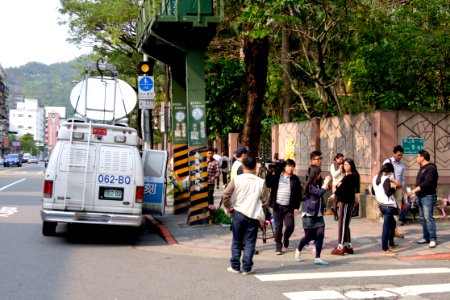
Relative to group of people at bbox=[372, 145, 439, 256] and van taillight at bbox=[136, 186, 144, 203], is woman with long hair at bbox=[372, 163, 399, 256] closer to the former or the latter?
group of people at bbox=[372, 145, 439, 256]

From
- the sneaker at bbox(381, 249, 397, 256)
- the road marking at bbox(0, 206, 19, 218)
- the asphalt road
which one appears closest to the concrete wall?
the sneaker at bbox(381, 249, 397, 256)

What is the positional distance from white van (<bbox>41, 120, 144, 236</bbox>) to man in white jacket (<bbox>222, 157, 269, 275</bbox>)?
3.01 m

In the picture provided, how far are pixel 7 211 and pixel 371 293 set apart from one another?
11955mm

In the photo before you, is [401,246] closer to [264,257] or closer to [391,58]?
[264,257]

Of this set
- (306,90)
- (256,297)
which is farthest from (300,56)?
(256,297)

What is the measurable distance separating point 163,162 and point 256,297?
5922 mm

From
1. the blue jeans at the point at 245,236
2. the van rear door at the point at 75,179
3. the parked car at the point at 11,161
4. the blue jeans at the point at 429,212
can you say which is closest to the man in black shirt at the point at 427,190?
the blue jeans at the point at 429,212

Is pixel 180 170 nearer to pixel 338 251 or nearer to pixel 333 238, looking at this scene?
pixel 333 238

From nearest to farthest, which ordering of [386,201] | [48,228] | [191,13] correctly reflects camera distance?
1. [386,201]
2. [48,228]
3. [191,13]

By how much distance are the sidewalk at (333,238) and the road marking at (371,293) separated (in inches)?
90.2

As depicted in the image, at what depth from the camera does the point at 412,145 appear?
13.8 meters

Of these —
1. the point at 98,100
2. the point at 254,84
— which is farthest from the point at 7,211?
the point at 254,84

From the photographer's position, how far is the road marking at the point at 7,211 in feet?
49.2

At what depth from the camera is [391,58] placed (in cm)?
1477
